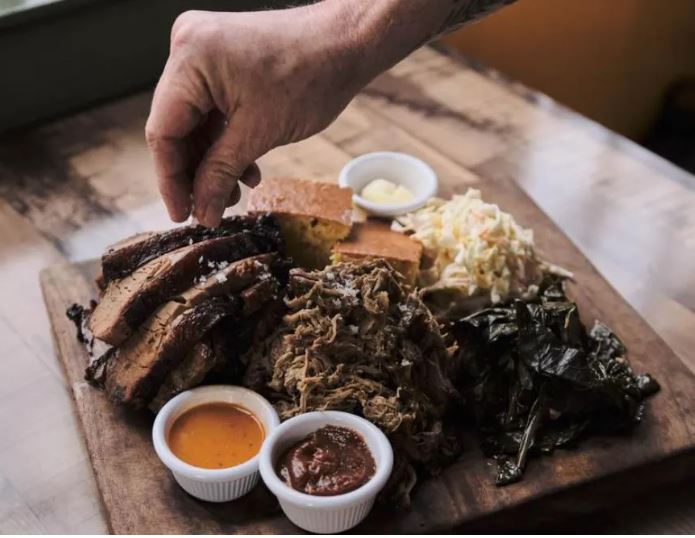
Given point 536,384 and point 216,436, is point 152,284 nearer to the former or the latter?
point 216,436

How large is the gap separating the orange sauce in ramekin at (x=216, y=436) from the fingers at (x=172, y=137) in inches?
21.1

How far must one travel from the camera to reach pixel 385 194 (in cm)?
317

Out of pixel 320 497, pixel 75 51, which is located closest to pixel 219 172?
pixel 320 497

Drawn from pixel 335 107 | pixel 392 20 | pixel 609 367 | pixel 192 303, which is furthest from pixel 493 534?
pixel 392 20

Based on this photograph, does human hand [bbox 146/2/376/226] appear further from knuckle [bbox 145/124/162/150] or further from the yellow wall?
the yellow wall

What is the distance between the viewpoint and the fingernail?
2.36m

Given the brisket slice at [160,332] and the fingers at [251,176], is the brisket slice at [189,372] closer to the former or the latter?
the brisket slice at [160,332]

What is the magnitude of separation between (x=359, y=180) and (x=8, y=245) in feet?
4.26

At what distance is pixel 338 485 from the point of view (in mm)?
2127

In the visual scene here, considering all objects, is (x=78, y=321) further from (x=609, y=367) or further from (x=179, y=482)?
(x=609, y=367)

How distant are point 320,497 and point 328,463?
102 mm

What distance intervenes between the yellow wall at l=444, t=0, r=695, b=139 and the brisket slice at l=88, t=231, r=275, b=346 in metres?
3.34

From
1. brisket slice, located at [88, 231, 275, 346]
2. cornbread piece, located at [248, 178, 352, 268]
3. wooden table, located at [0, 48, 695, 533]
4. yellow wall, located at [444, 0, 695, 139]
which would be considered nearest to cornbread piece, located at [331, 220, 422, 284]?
cornbread piece, located at [248, 178, 352, 268]

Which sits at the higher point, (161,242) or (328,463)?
(161,242)
